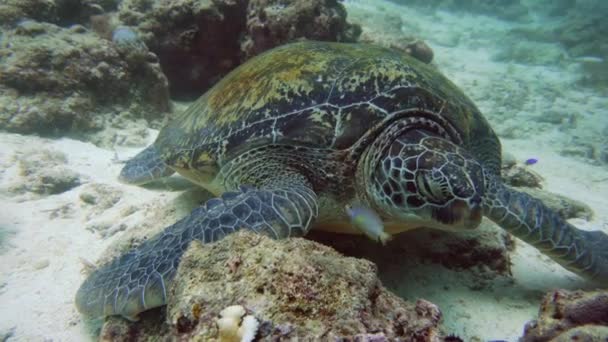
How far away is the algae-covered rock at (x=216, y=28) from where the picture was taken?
19.1ft

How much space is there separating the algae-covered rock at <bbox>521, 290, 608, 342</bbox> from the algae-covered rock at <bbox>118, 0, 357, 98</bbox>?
521 cm

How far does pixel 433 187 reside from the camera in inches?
95.5

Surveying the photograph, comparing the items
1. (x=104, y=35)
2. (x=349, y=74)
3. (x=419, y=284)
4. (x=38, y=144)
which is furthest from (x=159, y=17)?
(x=419, y=284)

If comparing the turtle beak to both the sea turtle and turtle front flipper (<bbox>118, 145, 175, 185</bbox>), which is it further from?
turtle front flipper (<bbox>118, 145, 175, 185</bbox>)

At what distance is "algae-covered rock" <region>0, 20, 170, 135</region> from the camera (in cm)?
455

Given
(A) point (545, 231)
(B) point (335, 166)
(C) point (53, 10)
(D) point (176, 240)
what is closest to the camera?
(D) point (176, 240)

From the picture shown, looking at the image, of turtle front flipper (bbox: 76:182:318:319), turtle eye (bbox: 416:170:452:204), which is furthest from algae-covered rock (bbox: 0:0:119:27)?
turtle eye (bbox: 416:170:452:204)

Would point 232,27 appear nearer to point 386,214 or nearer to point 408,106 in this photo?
point 408,106

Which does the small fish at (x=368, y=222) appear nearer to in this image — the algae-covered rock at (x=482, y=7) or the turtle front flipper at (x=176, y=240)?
the turtle front flipper at (x=176, y=240)

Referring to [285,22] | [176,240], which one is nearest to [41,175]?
[176,240]

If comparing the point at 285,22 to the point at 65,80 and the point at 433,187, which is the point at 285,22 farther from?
the point at 433,187

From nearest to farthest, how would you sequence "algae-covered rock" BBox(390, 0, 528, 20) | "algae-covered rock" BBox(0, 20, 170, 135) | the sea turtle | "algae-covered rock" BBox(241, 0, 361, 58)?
→ the sea turtle
"algae-covered rock" BBox(0, 20, 170, 135)
"algae-covered rock" BBox(241, 0, 361, 58)
"algae-covered rock" BBox(390, 0, 528, 20)

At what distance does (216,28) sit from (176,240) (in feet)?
16.7

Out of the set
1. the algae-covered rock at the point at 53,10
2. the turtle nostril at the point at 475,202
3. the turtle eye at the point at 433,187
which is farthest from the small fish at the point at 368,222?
the algae-covered rock at the point at 53,10
